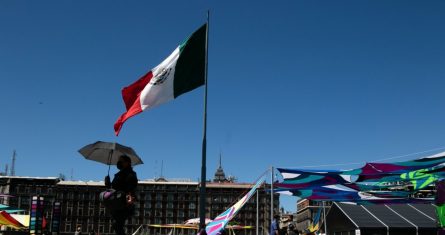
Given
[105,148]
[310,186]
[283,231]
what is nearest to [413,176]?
[310,186]

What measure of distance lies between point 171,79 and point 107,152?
280 cm

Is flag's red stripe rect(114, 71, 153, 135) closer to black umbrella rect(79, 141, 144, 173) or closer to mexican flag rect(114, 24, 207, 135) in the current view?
mexican flag rect(114, 24, 207, 135)

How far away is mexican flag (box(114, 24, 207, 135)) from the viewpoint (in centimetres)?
1175

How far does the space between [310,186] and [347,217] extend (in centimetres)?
277

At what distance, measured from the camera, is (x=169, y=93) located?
1188cm

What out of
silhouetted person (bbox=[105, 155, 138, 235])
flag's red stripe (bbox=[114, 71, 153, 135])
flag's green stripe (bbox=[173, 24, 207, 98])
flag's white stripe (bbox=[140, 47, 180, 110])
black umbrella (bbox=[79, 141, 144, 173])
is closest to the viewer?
silhouetted person (bbox=[105, 155, 138, 235])

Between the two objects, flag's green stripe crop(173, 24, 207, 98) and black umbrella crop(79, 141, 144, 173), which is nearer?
black umbrella crop(79, 141, 144, 173)

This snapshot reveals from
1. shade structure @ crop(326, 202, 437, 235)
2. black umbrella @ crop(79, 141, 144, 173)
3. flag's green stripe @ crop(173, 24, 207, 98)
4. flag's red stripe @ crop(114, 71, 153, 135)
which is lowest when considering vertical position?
shade structure @ crop(326, 202, 437, 235)

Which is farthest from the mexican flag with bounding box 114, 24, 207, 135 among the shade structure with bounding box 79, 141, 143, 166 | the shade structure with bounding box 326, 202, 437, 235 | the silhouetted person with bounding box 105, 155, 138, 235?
the shade structure with bounding box 326, 202, 437, 235

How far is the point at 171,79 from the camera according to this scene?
39.4ft

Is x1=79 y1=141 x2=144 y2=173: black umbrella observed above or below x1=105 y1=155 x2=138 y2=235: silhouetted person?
above

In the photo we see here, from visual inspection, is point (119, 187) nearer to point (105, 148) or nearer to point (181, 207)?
point (105, 148)

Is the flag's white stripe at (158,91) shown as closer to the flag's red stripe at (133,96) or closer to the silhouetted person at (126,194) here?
the flag's red stripe at (133,96)

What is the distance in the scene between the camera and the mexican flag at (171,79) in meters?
11.8
